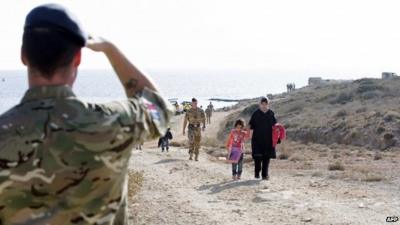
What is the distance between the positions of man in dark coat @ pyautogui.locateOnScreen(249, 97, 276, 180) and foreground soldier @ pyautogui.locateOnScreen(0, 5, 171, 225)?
11.6m

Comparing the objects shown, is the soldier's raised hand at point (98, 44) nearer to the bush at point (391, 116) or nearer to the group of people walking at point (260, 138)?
the group of people walking at point (260, 138)

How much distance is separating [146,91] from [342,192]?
34.5 feet

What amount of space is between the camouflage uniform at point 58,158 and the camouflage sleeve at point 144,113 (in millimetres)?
17

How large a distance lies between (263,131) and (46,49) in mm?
11859

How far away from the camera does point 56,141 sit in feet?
7.25

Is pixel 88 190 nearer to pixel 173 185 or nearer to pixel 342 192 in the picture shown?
pixel 342 192

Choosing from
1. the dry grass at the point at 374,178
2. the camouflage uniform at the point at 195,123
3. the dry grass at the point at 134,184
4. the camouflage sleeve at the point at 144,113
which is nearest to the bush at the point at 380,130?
the camouflage uniform at the point at 195,123

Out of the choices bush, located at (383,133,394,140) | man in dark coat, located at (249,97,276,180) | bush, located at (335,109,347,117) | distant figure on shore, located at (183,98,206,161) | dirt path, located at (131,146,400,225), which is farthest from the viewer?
bush, located at (335,109,347,117)

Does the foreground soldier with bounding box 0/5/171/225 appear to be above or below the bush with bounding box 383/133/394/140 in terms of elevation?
above

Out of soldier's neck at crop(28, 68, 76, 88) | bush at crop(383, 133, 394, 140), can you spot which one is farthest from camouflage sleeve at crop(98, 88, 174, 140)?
bush at crop(383, 133, 394, 140)

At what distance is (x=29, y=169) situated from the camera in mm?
2195

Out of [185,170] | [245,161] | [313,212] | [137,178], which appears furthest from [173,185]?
[245,161]

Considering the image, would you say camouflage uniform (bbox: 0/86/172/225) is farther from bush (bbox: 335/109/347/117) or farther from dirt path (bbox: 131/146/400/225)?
bush (bbox: 335/109/347/117)

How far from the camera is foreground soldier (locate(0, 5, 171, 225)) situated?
220 centimetres
